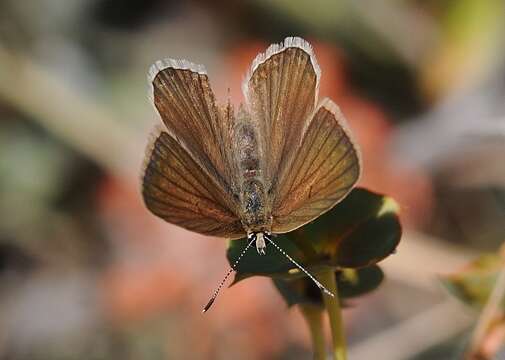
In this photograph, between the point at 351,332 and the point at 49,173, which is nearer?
the point at 351,332

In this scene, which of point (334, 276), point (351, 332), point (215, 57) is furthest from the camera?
point (215, 57)

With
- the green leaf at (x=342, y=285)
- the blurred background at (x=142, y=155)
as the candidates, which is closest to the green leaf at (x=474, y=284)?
the green leaf at (x=342, y=285)

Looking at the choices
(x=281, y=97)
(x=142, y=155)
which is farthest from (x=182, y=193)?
(x=142, y=155)

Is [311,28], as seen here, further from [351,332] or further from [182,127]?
[182,127]

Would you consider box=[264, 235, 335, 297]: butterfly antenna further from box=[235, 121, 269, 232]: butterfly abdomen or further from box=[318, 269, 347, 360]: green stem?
box=[235, 121, 269, 232]: butterfly abdomen

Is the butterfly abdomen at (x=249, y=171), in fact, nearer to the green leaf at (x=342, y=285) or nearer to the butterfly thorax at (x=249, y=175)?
the butterfly thorax at (x=249, y=175)

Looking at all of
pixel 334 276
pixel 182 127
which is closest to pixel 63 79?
pixel 182 127

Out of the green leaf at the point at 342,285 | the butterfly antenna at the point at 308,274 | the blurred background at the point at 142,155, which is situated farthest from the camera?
the blurred background at the point at 142,155
